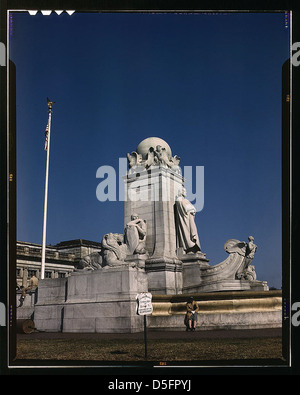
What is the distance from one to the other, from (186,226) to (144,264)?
250cm

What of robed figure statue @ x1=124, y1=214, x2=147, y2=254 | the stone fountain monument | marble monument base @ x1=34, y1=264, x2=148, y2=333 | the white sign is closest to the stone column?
the stone fountain monument

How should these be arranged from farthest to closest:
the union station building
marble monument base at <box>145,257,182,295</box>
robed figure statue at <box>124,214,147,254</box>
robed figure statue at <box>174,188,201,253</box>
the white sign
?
the union station building < robed figure statue at <box>174,188,201,253</box> < robed figure statue at <box>124,214,147,254</box> < marble monument base at <box>145,257,182,295</box> < the white sign

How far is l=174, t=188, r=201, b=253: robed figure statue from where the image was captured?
61.4ft

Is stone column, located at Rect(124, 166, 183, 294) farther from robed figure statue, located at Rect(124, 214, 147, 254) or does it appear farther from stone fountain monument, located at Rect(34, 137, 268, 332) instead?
robed figure statue, located at Rect(124, 214, 147, 254)

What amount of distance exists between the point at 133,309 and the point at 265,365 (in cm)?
675

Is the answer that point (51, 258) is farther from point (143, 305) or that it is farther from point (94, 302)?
point (143, 305)

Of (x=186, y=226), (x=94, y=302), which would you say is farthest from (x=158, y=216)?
(x=94, y=302)

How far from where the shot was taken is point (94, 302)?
1497cm

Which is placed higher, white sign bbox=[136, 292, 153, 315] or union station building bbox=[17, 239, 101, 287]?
white sign bbox=[136, 292, 153, 315]

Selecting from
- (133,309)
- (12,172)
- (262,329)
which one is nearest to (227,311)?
(262,329)

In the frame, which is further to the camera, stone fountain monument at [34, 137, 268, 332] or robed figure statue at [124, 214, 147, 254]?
robed figure statue at [124, 214, 147, 254]

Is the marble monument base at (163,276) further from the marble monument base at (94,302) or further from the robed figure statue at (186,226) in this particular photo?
the marble monument base at (94,302)

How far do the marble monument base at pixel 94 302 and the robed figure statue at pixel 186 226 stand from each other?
11.9 feet
